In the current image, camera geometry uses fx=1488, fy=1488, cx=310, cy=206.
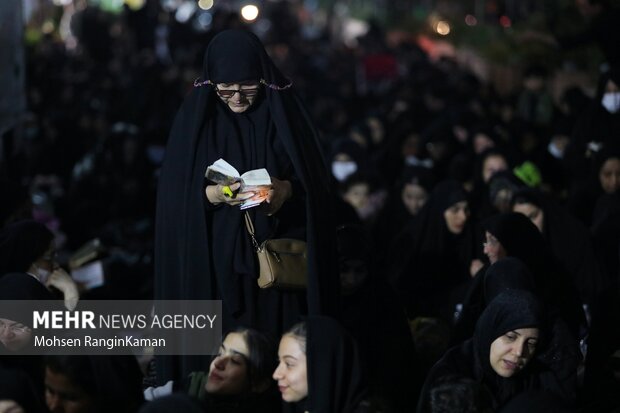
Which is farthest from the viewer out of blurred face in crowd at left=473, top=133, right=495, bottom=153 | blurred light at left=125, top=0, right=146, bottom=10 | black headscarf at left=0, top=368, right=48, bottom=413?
blurred light at left=125, top=0, right=146, bottom=10

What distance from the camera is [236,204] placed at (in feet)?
20.6

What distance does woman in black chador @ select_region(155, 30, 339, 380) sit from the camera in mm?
6305

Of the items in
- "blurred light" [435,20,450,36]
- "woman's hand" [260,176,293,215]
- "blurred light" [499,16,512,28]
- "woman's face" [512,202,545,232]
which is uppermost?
"blurred light" [435,20,450,36]

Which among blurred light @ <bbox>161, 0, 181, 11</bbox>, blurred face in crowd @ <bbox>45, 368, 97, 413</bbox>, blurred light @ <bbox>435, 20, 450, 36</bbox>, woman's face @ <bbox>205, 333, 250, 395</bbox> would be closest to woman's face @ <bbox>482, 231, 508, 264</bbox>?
woman's face @ <bbox>205, 333, 250, 395</bbox>

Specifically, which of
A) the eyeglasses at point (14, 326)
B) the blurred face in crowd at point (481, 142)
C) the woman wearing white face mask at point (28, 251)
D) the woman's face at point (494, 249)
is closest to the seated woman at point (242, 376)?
the eyeglasses at point (14, 326)

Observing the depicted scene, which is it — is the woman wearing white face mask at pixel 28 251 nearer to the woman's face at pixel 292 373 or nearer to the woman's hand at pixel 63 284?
the woman's hand at pixel 63 284

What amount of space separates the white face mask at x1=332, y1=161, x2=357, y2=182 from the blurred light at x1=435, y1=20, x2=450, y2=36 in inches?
718

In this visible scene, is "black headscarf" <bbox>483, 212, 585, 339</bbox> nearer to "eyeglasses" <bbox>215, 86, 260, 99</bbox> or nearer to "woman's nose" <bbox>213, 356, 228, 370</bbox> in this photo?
"eyeglasses" <bbox>215, 86, 260, 99</bbox>

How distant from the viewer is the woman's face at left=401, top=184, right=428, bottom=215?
1078cm

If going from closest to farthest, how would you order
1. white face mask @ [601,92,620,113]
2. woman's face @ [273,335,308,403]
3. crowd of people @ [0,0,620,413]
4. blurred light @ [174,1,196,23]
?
woman's face @ [273,335,308,403] < crowd of people @ [0,0,620,413] < white face mask @ [601,92,620,113] < blurred light @ [174,1,196,23]

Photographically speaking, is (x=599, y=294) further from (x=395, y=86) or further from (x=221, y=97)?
(x=395, y=86)

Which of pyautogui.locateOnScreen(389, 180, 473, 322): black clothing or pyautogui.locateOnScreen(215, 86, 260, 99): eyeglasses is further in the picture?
pyautogui.locateOnScreen(389, 180, 473, 322): black clothing

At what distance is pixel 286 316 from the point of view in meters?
6.50

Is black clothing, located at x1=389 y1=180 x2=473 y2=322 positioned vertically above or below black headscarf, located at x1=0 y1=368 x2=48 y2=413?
above
